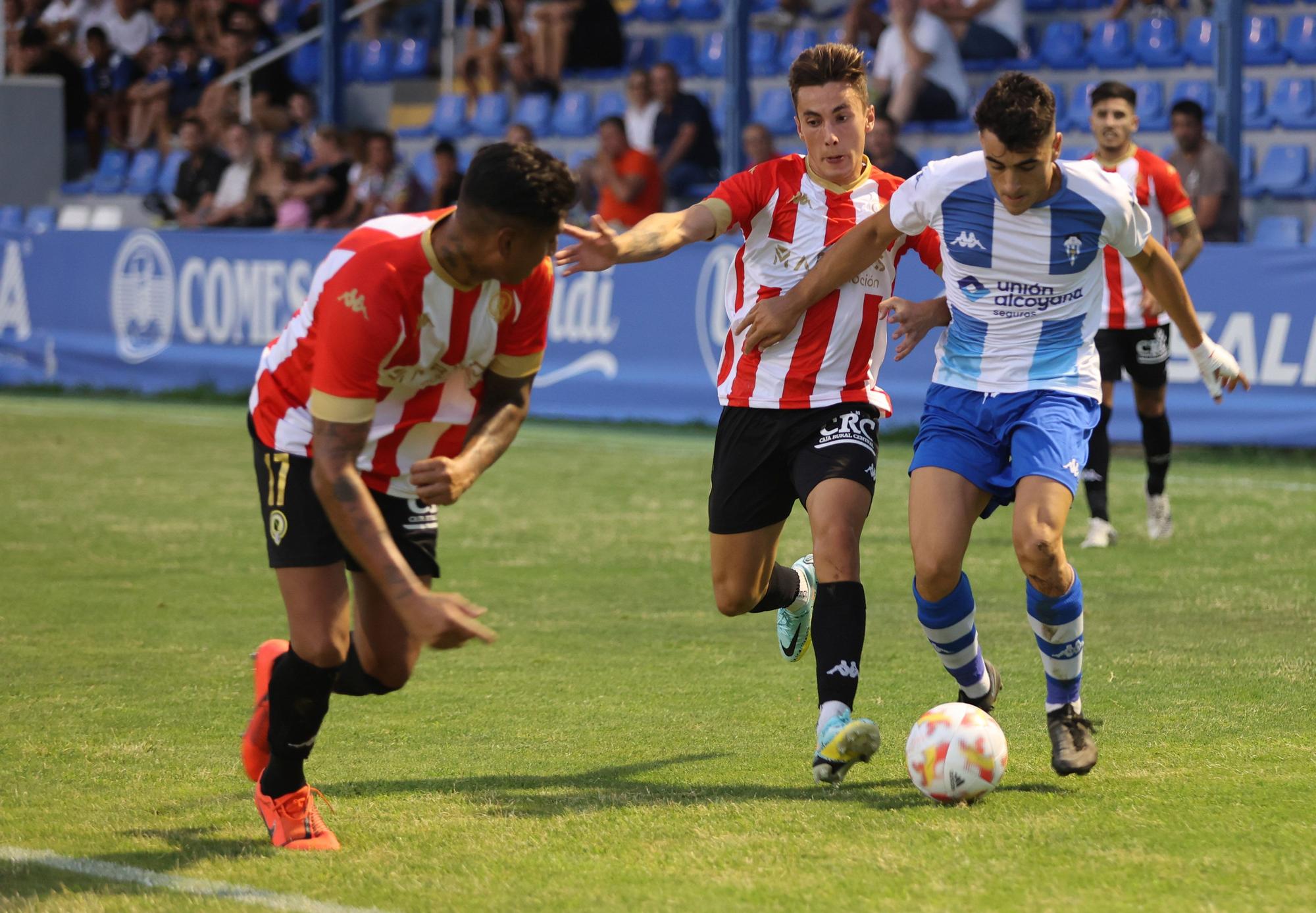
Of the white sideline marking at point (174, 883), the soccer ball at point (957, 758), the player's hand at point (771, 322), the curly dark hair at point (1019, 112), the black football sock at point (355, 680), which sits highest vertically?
the curly dark hair at point (1019, 112)

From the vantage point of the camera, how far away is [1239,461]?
1245 centimetres

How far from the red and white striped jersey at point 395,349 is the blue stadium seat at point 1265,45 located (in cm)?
1261

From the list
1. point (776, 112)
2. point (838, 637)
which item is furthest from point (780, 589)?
point (776, 112)

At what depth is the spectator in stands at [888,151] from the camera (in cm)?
1380

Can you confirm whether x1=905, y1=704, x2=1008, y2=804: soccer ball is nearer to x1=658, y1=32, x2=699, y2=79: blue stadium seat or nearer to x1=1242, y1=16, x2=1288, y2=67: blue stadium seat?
x1=1242, y1=16, x2=1288, y2=67: blue stadium seat

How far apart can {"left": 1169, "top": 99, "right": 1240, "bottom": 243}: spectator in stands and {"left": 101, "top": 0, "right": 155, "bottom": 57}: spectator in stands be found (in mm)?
16219

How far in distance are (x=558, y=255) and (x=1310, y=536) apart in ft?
19.5

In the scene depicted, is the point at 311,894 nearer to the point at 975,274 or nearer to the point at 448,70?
the point at 975,274

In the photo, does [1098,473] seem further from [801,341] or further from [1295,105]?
[1295,105]

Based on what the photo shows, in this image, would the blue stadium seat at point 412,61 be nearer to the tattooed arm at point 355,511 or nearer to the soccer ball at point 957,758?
the soccer ball at point 957,758

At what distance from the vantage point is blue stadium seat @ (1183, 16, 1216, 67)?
15.5 meters

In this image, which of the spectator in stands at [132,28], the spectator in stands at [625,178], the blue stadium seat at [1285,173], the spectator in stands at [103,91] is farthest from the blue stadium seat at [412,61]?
the blue stadium seat at [1285,173]

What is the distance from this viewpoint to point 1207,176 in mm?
12742

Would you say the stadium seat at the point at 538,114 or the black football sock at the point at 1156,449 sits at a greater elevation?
the stadium seat at the point at 538,114
